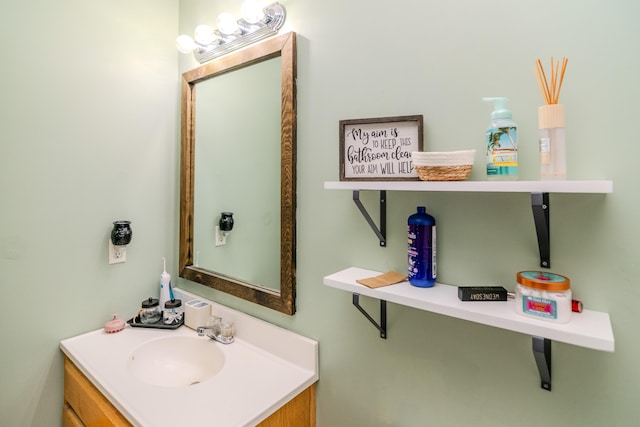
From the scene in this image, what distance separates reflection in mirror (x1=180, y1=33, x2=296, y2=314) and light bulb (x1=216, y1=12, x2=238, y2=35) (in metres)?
0.09

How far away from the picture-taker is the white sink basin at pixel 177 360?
1.25 meters

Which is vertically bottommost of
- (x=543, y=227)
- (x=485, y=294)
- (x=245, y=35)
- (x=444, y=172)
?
(x=485, y=294)

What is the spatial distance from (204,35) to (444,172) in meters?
1.23

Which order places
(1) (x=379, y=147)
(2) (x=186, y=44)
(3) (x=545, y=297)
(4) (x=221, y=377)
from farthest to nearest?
(2) (x=186, y=44), (4) (x=221, y=377), (1) (x=379, y=147), (3) (x=545, y=297)

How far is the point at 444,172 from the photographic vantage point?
72 cm

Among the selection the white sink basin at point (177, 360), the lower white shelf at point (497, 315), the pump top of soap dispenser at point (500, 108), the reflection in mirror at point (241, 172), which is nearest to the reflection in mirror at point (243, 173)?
the reflection in mirror at point (241, 172)

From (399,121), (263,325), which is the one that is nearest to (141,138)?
(263,325)

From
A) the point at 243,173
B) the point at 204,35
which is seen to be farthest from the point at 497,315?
the point at 204,35

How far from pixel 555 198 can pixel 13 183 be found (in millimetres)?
1709

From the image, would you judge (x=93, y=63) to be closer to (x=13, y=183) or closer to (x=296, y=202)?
(x=13, y=183)

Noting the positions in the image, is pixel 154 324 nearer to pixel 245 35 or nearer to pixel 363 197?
pixel 363 197

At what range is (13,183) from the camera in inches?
46.6

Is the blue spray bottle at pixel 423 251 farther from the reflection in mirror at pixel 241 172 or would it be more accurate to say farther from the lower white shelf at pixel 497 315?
the reflection in mirror at pixel 241 172

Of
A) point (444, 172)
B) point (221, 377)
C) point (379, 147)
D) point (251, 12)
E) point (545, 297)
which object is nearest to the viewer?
point (545, 297)
